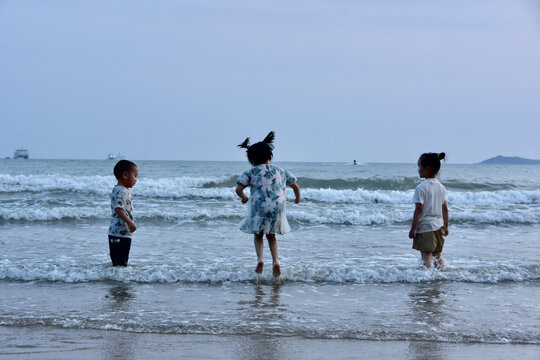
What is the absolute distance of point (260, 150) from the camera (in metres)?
6.00

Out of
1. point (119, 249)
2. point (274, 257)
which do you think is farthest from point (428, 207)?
point (119, 249)

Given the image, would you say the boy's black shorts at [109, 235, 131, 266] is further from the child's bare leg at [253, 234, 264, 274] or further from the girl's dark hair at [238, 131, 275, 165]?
the girl's dark hair at [238, 131, 275, 165]

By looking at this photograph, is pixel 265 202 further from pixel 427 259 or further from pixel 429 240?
pixel 427 259

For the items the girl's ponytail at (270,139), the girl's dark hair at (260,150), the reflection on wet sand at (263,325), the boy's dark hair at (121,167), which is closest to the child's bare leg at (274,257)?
the reflection on wet sand at (263,325)

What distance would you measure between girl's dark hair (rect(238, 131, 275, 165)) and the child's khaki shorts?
193 cm

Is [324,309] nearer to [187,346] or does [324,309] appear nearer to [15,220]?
[187,346]

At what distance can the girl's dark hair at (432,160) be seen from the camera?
606 cm

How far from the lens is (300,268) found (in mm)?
6238

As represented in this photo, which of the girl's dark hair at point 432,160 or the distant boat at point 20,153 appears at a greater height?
the distant boat at point 20,153

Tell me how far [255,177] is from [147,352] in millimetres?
2806

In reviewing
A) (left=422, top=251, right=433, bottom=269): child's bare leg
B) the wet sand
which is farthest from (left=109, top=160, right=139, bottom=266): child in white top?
(left=422, top=251, right=433, bottom=269): child's bare leg

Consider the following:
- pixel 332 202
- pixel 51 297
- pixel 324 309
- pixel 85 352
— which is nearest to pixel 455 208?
pixel 332 202

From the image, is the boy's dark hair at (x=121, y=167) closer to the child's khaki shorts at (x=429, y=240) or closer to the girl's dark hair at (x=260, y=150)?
the girl's dark hair at (x=260, y=150)

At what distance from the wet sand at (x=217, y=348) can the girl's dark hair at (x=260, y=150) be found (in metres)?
2.57
